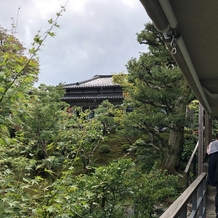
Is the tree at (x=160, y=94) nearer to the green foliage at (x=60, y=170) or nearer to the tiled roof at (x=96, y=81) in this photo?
the green foliage at (x=60, y=170)

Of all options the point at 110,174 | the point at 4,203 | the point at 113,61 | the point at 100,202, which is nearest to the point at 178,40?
the point at 4,203

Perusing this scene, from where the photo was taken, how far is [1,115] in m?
1.46

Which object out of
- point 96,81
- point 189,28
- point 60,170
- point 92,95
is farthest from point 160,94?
point 96,81

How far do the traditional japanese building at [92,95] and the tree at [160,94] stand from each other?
23.5 feet

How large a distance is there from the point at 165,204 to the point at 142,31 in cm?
451

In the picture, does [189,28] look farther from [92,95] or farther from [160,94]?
[92,95]

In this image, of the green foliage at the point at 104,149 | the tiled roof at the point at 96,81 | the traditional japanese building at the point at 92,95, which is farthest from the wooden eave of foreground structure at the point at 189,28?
the tiled roof at the point at 96,81

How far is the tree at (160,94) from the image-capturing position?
5730 millimetres

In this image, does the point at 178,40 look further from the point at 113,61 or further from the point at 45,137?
the point at 113,61

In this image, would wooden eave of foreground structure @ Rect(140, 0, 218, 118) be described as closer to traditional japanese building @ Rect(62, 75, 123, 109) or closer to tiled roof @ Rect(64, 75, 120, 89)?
traditional japanese building @ Rect(62, 75, 123, 109)

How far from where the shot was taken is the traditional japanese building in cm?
1398

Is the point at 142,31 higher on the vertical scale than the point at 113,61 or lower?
lower

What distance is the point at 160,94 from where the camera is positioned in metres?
5.68

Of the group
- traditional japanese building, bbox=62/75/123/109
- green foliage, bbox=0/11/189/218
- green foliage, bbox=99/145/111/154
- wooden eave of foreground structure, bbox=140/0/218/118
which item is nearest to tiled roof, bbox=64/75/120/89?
traditional japanese building, bbox=62/75/123/109
